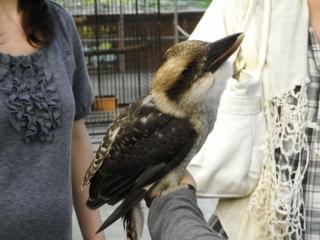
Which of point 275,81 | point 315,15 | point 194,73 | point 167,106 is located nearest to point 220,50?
point 194,73

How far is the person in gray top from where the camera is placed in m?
1.93

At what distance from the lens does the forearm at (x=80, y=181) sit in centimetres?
229

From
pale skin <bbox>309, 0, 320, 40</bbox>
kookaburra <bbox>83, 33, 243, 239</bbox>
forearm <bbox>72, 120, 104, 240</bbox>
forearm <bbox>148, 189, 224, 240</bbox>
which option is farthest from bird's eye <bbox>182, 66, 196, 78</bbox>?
forearm <bbox>72, 120, 104, 240</bbox>

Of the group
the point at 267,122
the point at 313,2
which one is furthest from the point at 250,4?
the point at 267,122

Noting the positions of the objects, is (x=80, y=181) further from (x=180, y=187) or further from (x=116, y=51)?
(x=116, y=51)

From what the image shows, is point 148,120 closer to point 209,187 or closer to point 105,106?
point 209,187

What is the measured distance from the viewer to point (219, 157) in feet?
6.56

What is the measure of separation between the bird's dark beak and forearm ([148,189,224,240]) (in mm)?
326

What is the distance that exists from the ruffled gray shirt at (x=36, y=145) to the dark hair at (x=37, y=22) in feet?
0.11

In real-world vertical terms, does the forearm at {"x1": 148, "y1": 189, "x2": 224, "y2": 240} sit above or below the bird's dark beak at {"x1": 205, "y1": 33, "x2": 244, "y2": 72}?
below

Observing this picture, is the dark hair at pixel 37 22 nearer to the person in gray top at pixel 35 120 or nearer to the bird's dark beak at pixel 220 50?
the person in gray top at pixel 35 120

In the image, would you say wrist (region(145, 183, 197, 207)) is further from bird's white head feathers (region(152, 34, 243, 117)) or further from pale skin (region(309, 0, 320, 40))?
pale skin (region(309, 0, 320, 40))

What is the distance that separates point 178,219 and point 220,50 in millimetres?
448

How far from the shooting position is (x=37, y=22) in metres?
2.09
